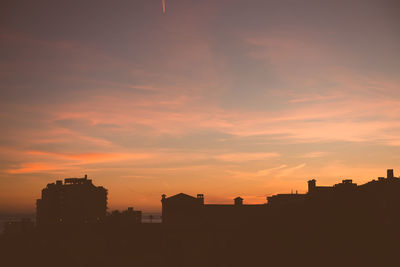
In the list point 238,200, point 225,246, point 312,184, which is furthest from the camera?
point 238,200

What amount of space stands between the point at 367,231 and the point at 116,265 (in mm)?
23180

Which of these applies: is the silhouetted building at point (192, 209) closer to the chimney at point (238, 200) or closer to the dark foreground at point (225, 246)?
the chimney at point (238, 200)

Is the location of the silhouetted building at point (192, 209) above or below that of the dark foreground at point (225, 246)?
above

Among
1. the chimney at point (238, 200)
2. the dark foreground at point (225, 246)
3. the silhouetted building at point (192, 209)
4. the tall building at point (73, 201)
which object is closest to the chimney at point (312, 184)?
the silhouetted building at point (192, 209)

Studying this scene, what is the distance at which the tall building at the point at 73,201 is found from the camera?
89562 mm

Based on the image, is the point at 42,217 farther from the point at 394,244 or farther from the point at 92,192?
the point at 394,244

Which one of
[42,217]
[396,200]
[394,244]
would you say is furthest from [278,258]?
[42,217]

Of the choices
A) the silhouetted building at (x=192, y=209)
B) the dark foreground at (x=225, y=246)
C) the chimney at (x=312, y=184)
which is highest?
the chimney at (x=312, y=184)

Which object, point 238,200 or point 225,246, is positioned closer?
point 225,246

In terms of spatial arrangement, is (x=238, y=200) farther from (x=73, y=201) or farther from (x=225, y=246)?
(x=73, y=201)

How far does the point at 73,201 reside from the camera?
8931cm

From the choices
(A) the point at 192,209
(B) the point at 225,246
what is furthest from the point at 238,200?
(B) the point at 225,246

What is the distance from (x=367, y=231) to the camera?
113 feet

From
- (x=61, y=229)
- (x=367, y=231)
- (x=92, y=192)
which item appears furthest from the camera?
(x=92, y=192)
